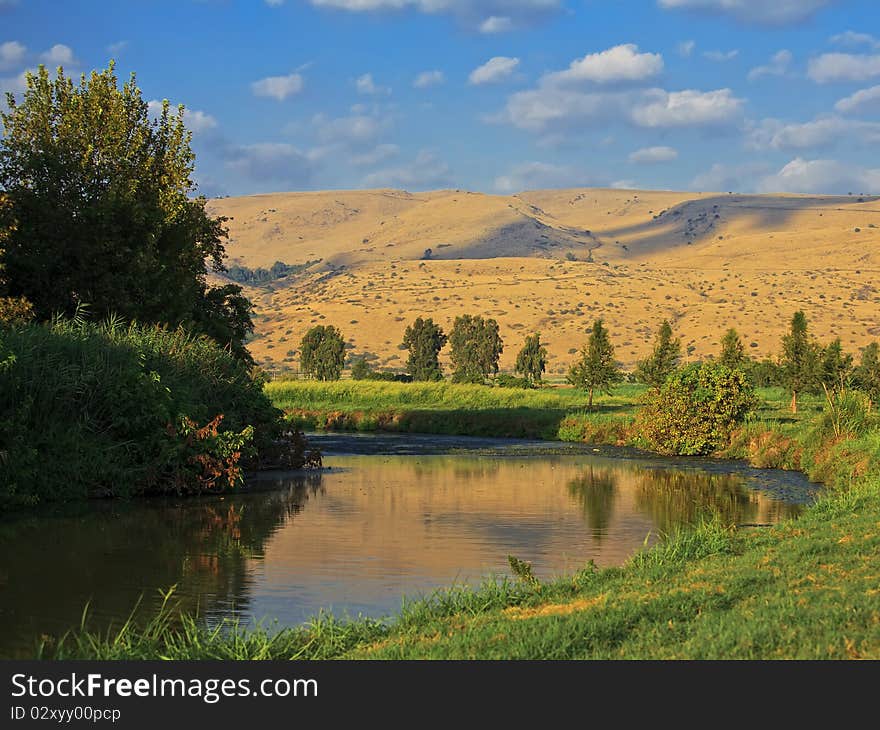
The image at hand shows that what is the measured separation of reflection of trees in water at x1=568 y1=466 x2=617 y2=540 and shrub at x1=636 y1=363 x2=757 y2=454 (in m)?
4.52

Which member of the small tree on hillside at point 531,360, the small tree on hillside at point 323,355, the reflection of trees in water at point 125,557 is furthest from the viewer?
the small tree on hillside at point 531,360

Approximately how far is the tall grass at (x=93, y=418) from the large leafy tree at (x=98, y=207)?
529 cm

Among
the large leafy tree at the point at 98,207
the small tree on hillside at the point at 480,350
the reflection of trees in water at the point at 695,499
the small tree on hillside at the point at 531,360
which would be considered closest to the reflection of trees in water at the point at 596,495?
the reflection of trees in water at the point at 695,499

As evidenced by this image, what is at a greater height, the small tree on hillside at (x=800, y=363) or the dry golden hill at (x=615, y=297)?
the dry golden hill at (x=615, y=297)

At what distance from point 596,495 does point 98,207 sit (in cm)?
1499

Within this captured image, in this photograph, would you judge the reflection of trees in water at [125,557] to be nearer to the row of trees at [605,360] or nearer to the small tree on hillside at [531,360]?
the row of trees at [605,360]

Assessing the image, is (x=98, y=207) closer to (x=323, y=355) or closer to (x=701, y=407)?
(x=701, y=407)

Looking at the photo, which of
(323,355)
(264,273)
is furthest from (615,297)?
(264,273)

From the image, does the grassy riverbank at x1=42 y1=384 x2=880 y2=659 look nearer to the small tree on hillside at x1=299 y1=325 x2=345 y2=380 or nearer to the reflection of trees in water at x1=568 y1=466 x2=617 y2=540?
the reflection of trees in water at x1=568 y1=466 x2=617 y2=540

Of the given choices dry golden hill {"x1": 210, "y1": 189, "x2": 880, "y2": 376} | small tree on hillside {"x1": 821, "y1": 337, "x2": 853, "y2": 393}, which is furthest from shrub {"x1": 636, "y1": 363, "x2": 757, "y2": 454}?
dry golden hill {"x1": 210, "y1": 189, "x2": 880, "y2": 376}

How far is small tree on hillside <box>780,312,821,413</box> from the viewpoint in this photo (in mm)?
44375

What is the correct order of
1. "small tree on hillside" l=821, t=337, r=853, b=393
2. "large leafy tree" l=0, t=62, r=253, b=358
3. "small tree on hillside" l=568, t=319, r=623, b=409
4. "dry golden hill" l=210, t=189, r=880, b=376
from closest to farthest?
"large leafy tree" l=0, t=62, r=253, b=358 < "small tree on hillside" l=821, t=337, r=853, b=393 < "small tree on hillside" l=568, t=319, r=623, b=409 < "dry golden hill" l=210, t=189, r=880, b=376

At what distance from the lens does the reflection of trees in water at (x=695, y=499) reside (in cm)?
2094

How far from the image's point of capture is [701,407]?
115 feet
